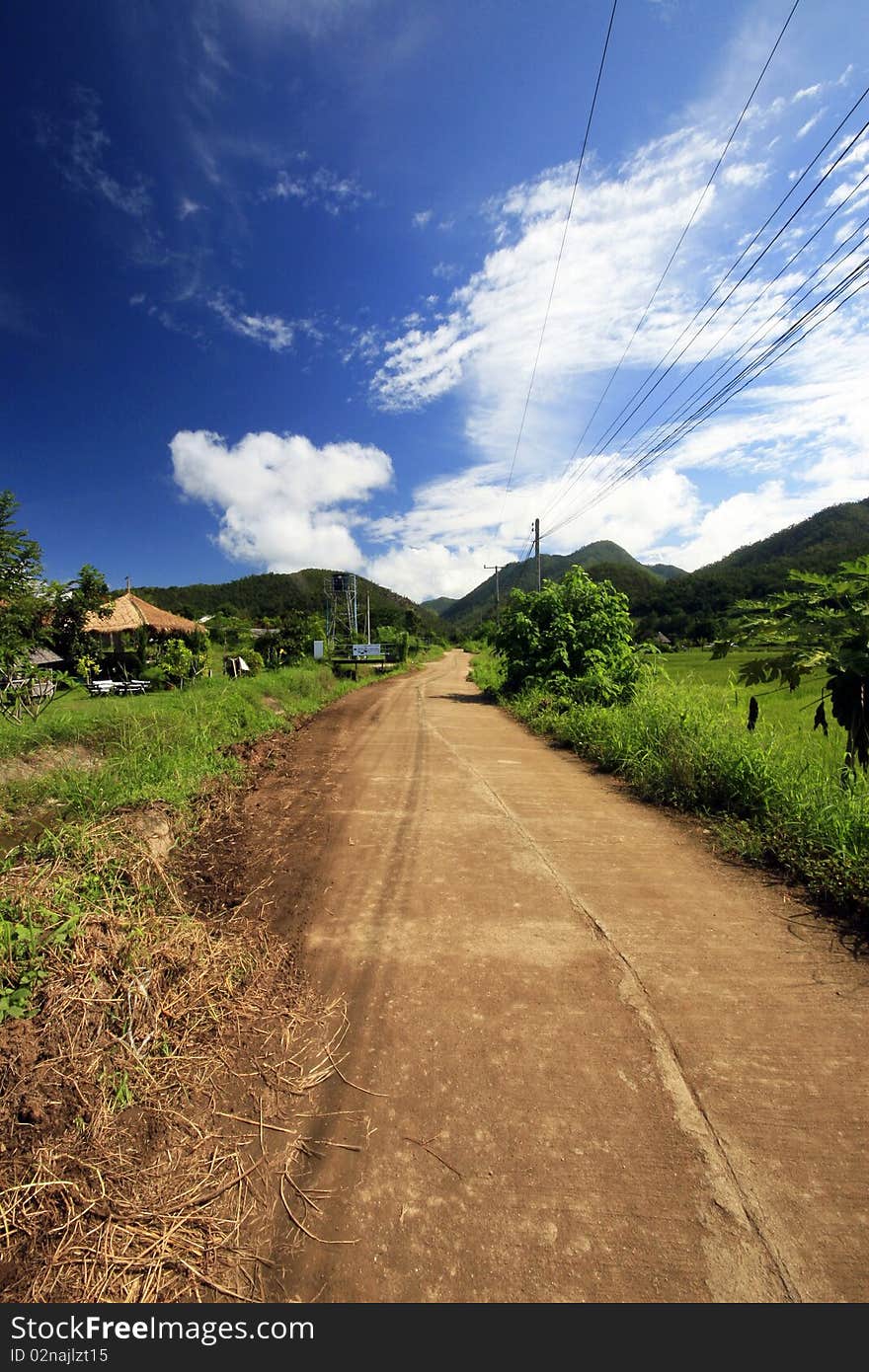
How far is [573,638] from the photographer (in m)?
11.9

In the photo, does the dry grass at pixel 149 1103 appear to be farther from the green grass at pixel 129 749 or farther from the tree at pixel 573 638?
the tree at pixel 573 638

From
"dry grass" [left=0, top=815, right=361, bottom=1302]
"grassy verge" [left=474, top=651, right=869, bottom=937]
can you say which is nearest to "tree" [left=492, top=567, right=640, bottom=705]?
"grassy verge" [left=474, top=651, right=869, bottom=937]

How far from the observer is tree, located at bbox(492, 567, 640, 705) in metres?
11.0

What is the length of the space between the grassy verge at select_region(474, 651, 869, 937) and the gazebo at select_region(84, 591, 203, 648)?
781 inches

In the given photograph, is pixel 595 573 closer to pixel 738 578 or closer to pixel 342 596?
pixel 738 578

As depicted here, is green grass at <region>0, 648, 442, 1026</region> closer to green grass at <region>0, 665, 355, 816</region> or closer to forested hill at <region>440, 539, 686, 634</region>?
green grass at <region>0, 665, 355, 816</region>

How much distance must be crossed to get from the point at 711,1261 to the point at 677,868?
270 centimetres

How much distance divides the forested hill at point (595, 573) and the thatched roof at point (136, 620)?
72.7ft

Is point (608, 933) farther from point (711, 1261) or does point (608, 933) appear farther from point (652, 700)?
point (652, 700)

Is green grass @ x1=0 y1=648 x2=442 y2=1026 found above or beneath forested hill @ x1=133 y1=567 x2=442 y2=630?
beneath

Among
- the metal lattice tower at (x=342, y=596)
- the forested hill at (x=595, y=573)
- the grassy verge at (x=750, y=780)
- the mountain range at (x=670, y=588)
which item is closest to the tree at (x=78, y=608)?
the grassy verge at (x=750, y=780)

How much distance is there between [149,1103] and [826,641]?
3418mm

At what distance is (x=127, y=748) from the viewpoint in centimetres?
574
